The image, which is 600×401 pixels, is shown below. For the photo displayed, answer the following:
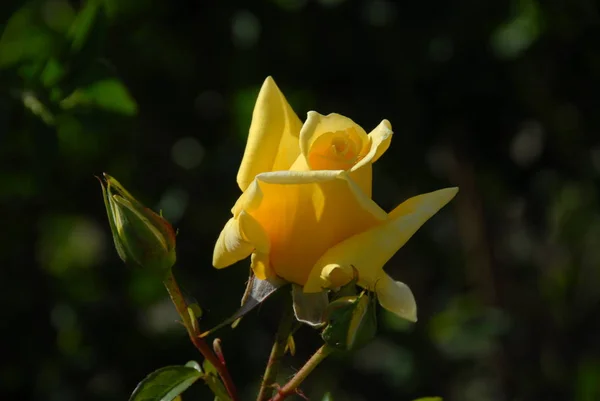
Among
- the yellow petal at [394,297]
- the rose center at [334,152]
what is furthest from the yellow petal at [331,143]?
the yellow petal at [394,297]

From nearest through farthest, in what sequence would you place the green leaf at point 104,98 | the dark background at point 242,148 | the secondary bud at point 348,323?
the secondary bud at point 348,323
the green leaf at point 104,98
the dark background at point 242,148

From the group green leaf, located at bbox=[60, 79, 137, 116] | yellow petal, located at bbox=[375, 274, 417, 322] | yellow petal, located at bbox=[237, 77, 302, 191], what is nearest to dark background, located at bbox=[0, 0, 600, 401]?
green leaf, located at bbox=[60, 79, 137, 116]

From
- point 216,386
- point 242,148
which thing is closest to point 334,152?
point 216,386

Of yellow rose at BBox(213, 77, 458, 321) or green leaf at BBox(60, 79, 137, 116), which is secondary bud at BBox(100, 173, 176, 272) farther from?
green leaf at BBox(60, 79, 137, 116)

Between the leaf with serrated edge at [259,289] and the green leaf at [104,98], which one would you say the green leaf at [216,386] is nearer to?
the leaf with serrated edge at [259,289]

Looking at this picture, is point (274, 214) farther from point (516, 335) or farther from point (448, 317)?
point (516, 335)
